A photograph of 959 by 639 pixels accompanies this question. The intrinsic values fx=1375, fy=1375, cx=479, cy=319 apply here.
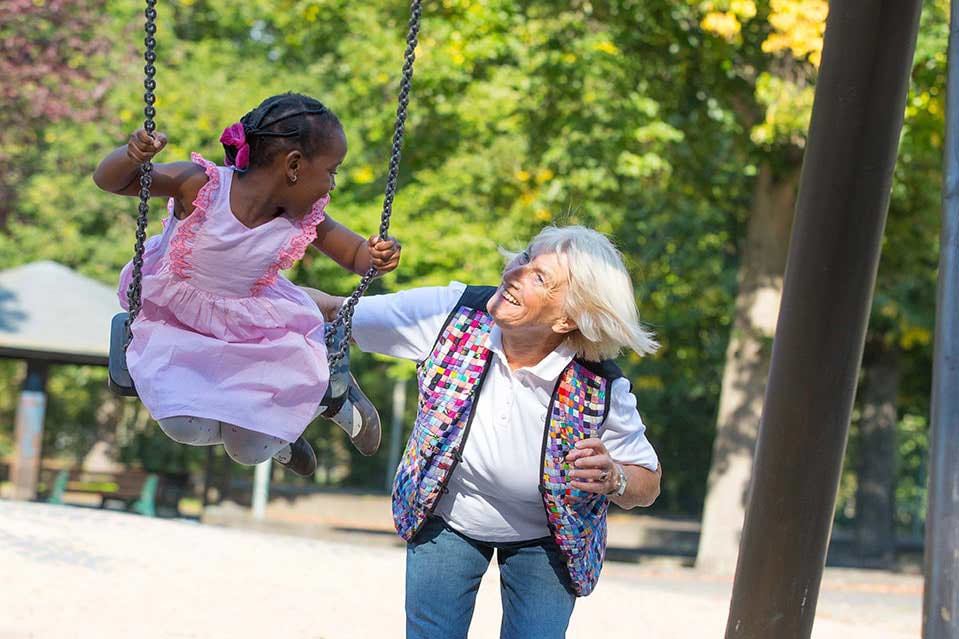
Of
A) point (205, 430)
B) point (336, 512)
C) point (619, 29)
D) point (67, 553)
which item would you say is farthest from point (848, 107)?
point (336, 512)

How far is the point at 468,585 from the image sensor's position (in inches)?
143

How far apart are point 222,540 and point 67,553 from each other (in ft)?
5.76

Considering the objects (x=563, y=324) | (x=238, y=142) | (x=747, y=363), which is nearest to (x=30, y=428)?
(x=747, y=363)

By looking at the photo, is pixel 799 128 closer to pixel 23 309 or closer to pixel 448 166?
pixel 448 166

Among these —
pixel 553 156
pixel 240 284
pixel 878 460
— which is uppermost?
pixel 553 156

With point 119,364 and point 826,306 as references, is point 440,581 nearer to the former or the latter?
point 119,364

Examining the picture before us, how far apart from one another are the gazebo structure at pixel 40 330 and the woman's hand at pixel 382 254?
37.5 ft

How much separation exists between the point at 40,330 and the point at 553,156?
6.02m

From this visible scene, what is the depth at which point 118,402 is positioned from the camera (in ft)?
82.2

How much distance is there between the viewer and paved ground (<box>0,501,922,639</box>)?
23.1 ft

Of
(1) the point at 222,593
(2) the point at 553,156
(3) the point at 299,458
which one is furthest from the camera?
(2) the point at 553,156

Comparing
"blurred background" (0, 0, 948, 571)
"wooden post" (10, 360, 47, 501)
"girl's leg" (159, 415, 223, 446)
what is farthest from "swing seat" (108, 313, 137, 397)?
"wooden post" (10, 360, 47, 501)

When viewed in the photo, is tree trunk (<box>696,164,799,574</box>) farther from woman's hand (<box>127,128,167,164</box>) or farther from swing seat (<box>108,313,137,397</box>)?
woman's hand (<box>127,128,167,164</box>)

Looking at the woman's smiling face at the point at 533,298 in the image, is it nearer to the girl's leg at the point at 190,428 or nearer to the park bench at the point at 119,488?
the girl's leg at the point at 190,428
